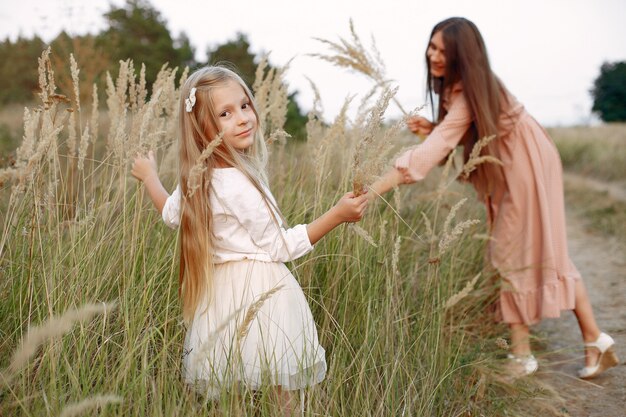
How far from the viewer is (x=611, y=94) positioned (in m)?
41.2

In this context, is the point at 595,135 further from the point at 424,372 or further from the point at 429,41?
the point at 424,372

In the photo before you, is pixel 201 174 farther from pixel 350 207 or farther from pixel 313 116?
pixel 313 116

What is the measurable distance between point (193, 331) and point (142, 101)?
0.95m

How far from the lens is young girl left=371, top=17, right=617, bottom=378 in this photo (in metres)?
2.79

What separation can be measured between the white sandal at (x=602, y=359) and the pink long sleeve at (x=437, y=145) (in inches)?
43.9

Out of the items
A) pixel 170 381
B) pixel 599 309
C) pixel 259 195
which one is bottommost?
pixel 599 309

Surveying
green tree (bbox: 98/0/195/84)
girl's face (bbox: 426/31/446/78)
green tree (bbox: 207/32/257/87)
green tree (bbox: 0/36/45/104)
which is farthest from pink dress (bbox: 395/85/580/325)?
green tree (bbox: 207/32/257/87)

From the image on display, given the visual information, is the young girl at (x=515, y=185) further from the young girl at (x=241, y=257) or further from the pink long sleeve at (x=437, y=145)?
the young girl at (x=241, y=257)

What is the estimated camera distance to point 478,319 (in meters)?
3.07

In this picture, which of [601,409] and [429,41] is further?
[429,41]

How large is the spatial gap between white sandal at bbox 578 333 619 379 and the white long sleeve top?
1.69 meters

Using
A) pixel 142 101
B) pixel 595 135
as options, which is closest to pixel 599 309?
pixel 142 101

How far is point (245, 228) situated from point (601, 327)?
8.14ft

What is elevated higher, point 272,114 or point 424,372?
point 272,114
